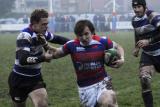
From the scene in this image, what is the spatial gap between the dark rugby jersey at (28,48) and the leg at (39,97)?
36 cm

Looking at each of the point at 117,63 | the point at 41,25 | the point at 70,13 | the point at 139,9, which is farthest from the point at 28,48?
the point at 70,13

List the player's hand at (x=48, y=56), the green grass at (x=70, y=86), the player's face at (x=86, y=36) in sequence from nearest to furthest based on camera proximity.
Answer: the player's face at (x=86, y=36), the player's hand at (x=48, y=56), the green grass at (x=70, y=86)

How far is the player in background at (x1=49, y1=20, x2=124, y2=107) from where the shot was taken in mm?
7703

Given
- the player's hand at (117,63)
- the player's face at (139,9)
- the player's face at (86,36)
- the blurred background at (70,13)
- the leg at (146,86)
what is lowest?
the blurred background at (70,13)

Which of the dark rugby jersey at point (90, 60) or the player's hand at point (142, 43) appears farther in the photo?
the player's hand at point (142, 43)

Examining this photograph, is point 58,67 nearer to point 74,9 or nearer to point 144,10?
point 144,10

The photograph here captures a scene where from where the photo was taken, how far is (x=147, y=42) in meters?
9.86

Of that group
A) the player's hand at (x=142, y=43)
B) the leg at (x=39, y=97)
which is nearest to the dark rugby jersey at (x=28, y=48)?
the leg at (x=39, y=97)

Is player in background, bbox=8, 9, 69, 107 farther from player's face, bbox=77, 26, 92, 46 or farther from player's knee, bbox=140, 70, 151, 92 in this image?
player's knee, bbox=140, 70, 151, 92

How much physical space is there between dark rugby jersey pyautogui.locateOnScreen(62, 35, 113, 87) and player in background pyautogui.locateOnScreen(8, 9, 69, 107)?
1.59 feet

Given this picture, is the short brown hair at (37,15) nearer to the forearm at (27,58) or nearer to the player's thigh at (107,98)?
the forearm at (27,58)

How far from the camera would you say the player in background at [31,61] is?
321 inches

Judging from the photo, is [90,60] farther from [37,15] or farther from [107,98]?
[37,15]

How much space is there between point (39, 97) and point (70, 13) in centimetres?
7414
